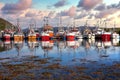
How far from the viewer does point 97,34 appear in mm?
156750

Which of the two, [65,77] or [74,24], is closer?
[65,77]

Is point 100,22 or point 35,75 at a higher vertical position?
point 100,22

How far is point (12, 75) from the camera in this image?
2706cm

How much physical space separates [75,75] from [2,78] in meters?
7.05

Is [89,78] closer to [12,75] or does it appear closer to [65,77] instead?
[65,77]

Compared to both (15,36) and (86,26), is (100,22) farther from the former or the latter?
(15,36)

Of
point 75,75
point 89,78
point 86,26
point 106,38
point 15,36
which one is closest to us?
point 89,78

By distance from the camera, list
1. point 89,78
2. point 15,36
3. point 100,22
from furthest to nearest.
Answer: point 100,22 < point 15,36 < point 89,78

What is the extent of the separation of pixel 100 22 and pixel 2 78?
512 ft

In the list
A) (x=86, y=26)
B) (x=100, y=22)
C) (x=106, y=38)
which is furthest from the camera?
(x=86, y=26)

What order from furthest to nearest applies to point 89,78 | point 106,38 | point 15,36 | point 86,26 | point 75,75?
point 86,26
point 15,36
point 106,38
point 75,75
point 89,78

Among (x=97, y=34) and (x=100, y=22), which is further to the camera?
(x=100, y=22)

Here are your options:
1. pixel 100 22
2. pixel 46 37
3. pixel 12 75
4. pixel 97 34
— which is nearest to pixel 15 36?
pixel 46 37

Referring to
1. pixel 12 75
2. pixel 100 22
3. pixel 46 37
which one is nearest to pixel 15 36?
pixel 46 37
